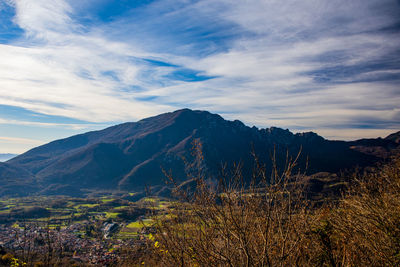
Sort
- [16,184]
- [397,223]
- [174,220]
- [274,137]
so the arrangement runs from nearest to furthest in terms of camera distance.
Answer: [174,220], [397,223], [16,184], [274,137]

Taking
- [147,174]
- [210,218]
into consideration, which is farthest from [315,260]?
[147,174]

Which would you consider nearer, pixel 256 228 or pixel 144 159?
pixel 256 228

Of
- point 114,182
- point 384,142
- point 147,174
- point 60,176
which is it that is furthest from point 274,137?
point 60,176

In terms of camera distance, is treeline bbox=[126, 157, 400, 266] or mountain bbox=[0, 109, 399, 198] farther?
mountain bbox=[0, 109, 399, 198]

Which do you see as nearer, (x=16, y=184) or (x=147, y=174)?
(x=16, y=184)

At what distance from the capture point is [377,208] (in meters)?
4.87

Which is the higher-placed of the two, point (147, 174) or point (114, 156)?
point (114, 156)

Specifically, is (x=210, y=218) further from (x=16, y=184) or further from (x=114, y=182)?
(x=16, y=184)

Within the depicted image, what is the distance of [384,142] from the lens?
146 meters

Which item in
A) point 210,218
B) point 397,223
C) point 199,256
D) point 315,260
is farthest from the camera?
point 315,260

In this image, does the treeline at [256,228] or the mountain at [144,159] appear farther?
the mountain at [144,159]

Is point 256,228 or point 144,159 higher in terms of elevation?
point 256,228

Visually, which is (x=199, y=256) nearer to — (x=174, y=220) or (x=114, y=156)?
(x=174, y=220)

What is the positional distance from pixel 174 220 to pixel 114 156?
20093 centimetres
